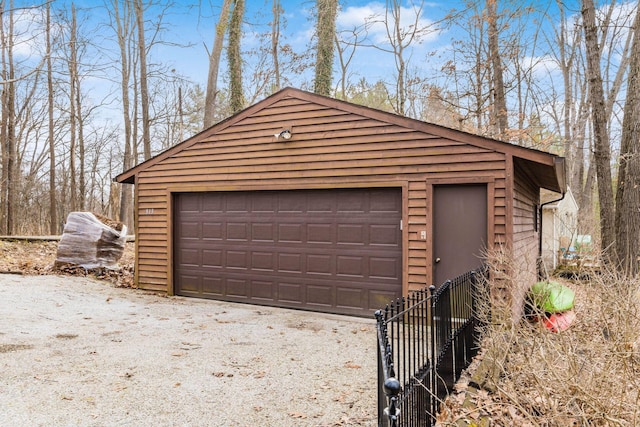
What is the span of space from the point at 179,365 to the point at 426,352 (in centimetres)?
252

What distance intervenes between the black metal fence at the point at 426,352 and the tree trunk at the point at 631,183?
512 cm

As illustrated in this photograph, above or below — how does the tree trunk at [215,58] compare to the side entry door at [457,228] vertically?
above

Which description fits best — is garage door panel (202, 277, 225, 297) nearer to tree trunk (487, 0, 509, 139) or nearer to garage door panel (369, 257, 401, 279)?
A: garage door panel (369, 257, 401, 279)

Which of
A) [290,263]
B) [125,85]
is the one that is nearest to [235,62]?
[125,85]

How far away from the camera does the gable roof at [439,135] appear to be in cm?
604

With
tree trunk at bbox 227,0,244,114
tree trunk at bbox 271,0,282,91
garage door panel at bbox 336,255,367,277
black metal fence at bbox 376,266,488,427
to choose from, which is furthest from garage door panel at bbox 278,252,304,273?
tree trunk at bbox 271,0,282,91

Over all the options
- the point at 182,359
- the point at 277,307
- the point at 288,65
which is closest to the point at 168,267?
the point at 277,307

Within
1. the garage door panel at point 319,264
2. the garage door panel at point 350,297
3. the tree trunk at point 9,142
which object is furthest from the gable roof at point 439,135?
the tree trunk at point 9,142

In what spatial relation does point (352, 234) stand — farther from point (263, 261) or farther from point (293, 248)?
point (263, 261)

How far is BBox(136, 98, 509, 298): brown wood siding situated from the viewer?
6461mm

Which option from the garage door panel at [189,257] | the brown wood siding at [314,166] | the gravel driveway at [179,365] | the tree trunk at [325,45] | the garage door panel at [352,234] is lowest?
the gravel driveway at [179,365]

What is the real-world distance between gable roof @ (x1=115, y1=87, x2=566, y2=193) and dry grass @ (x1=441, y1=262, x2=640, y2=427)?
205 cm

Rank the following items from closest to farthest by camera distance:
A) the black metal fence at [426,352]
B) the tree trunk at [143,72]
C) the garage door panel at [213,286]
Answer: the black metal fence at [426,352], the garage door panel at [213,286], the tree trunk at [143,72]

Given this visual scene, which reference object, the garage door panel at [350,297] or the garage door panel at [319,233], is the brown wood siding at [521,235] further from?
the garage door panel at [319,233]
